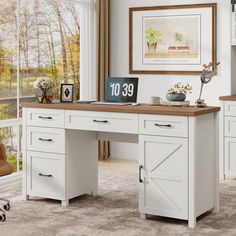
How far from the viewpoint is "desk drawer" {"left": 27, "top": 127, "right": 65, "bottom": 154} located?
4.92 metres

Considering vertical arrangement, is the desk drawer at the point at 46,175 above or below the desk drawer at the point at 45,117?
below

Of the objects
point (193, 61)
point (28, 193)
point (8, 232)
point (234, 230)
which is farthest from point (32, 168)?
point (193, 61)

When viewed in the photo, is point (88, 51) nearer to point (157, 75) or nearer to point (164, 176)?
point (157, 75)

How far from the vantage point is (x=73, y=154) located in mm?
5008

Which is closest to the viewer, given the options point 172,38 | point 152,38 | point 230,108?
point 230,108

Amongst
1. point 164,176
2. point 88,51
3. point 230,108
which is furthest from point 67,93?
point 88,51

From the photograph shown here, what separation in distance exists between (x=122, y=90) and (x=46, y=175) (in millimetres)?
1050

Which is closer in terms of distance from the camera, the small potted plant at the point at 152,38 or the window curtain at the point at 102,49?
the small potted plant at the point at 152,38

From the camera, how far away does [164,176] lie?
4367 mm

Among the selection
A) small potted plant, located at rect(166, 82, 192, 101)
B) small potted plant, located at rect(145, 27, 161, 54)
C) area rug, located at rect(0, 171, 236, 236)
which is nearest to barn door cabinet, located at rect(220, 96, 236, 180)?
area rug, located at rect(0, 171, 236, 236)

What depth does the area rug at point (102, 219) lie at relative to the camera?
13.6 feet

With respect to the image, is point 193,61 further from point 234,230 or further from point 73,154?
point 234,230

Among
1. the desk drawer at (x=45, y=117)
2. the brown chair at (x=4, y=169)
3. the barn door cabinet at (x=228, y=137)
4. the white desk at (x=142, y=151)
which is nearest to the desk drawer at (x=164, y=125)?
the white desk at (x=142, y=151)

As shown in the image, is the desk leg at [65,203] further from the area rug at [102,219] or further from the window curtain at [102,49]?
the window curtain at [102,49]
